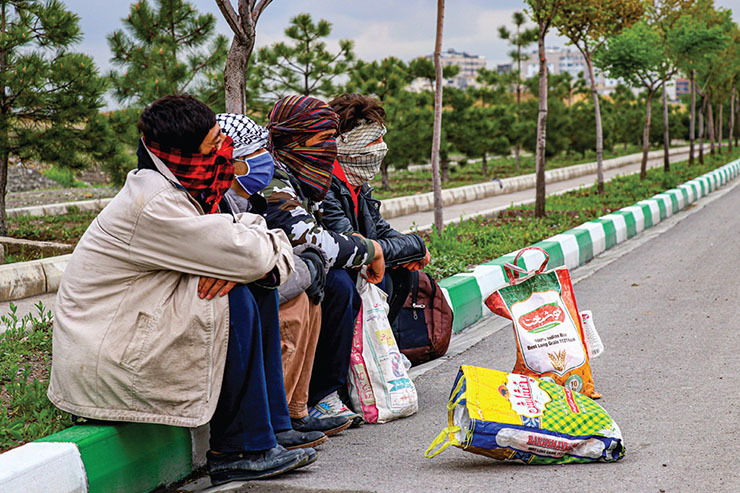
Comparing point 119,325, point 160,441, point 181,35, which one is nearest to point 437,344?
point 160,441

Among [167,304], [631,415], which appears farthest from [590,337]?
[167,304]

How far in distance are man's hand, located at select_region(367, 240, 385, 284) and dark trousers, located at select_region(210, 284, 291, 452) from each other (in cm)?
79

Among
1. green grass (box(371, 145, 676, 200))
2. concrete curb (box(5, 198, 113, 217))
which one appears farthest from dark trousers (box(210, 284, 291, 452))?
green grass (box(371, 145, 676, 200))

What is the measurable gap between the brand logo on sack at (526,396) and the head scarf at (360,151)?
1.27 m

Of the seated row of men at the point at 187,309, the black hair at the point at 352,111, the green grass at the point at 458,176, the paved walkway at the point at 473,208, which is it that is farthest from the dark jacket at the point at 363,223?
the green grass at the point at 458,176

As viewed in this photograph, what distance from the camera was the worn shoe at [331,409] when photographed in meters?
3.30

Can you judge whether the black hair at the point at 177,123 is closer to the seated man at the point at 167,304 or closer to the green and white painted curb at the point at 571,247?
the seated man at the point at 167,304

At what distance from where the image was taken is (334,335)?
3336 millimetres

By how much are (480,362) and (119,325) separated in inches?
92.7

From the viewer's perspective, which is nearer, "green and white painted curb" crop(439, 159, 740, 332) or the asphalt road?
the asphalt road

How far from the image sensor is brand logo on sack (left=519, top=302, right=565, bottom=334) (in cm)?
338

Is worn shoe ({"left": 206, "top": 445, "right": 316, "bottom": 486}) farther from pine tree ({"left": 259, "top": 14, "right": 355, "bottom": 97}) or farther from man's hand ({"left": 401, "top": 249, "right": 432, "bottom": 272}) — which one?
pine tree ({"left": 259, "top": 14, "right": 355, "bottom": 97})

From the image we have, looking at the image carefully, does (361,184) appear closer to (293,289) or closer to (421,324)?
(421,324)

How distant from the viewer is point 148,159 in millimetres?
2596
